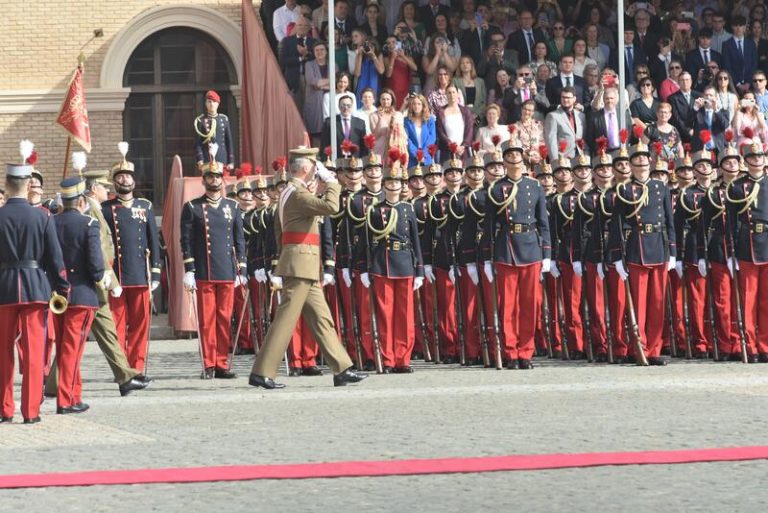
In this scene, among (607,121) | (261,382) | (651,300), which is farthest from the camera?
(607,121)

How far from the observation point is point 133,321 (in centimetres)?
1423

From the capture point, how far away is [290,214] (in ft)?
42.5

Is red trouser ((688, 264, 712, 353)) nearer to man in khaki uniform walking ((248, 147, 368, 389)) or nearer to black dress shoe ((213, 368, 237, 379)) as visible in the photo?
man in khaki uniform walking ((248, 147, 368, 389))

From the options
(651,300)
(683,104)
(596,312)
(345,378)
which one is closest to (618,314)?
(651,300)

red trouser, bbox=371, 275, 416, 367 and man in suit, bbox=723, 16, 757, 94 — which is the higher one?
man in suit, bbox=723, 16, 757, 94

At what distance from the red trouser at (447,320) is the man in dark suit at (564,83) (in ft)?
15.9

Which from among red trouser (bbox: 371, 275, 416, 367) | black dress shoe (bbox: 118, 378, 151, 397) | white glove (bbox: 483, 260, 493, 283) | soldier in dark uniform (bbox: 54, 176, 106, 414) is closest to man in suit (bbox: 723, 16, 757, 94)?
white glove (bbox: 483, 260, 493, 283)

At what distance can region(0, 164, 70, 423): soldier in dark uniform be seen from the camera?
1105 centimetres

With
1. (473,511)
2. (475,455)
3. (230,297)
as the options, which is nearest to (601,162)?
(230,297)

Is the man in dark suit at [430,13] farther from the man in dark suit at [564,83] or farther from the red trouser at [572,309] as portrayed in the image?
the red trouser at [572,309]

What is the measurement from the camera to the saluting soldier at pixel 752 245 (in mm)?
14961

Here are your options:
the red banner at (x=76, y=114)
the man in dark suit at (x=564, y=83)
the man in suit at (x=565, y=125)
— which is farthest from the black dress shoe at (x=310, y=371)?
the red banner at (x=76, y=114)

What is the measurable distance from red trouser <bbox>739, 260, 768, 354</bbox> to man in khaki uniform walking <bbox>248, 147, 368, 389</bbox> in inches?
147

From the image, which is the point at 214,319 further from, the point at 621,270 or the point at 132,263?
the point at 621,270
